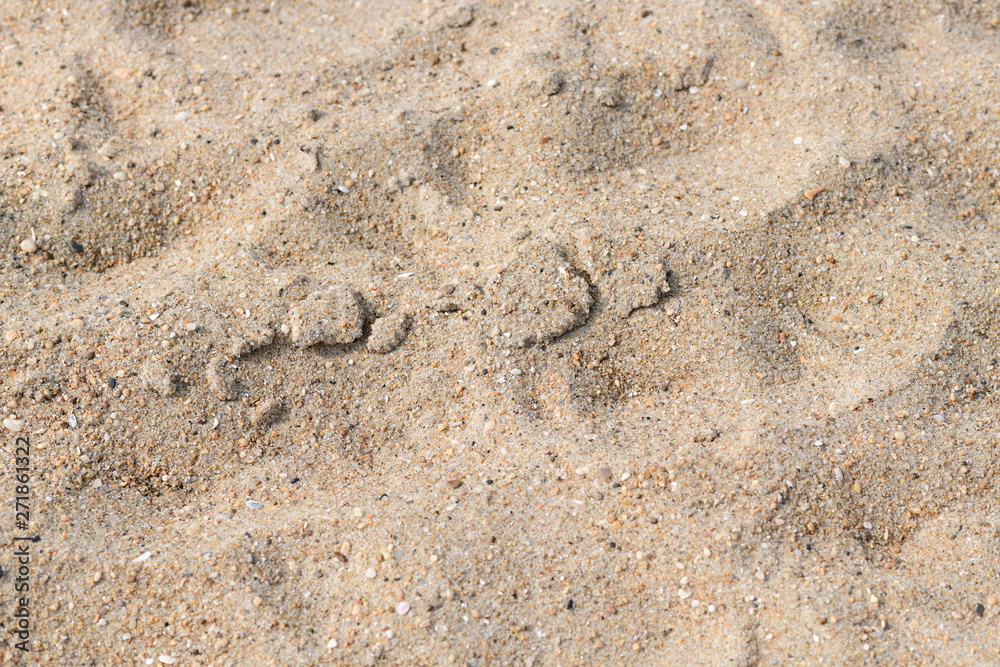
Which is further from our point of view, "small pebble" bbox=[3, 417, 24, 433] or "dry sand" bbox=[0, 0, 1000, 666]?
"small pebble" bbox=[3, 417, 24, 433]

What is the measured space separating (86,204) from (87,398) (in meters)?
0.57

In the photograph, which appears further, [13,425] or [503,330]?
[503,330]

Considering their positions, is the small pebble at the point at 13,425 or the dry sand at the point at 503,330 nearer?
the dry sand at the point at 503,330

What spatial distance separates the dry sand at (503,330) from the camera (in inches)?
67.4

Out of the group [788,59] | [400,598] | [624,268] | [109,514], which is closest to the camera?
[400,598]

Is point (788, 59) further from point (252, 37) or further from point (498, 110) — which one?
point (252, 37)

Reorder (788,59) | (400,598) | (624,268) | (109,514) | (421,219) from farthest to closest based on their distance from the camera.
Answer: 1. (788,59)
2. (421,219)
3. (624,268)
4. (109,514)
5. (400,598)

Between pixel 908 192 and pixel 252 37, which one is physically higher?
pixel 252 37

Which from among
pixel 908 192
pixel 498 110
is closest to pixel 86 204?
pixel 498 110

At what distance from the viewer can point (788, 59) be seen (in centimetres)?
246

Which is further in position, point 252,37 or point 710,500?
point 252,37

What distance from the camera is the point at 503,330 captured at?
2021 millimetres

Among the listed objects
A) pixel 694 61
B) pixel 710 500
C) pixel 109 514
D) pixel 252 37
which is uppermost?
pixel 252 37

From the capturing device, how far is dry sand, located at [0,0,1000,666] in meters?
1.71
